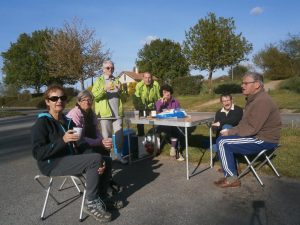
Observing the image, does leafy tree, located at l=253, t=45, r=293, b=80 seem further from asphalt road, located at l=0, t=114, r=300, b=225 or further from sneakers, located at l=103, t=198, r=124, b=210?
sneakers, located at l=103, t=198, r=124, b=210

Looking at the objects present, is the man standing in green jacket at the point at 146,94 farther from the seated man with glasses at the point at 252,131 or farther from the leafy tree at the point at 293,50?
the leafy tree at the point at 293,50

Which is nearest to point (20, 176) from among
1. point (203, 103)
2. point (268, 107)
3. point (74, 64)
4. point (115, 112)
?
point (115, 112)

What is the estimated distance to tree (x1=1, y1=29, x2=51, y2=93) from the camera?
1804 inches

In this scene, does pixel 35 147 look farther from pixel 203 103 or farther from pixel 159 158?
pixel 203 103

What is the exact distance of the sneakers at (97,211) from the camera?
3.42m

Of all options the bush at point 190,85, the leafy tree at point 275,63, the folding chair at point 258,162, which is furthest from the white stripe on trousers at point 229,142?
the leafy tree at point 275,63

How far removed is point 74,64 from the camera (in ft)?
79.5

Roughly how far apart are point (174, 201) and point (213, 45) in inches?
822

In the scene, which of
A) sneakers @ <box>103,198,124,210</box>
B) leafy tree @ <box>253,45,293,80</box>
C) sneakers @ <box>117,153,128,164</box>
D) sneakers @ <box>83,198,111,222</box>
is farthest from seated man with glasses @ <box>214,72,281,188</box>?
leafy tree @ <box>253,45,293,80</box>

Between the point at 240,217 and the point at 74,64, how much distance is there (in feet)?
74.0

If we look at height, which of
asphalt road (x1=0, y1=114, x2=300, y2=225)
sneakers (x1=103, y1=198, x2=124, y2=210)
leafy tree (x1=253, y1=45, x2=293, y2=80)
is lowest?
asphalt road (x1=0, y1=114, x2=300, y2=225)

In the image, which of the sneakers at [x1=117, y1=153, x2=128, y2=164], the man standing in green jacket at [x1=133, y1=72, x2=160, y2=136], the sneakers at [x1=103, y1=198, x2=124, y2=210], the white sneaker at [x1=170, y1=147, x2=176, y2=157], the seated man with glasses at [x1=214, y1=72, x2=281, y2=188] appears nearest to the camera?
the sneakers at [x1=103, y1=198, x2=124, y2=210]

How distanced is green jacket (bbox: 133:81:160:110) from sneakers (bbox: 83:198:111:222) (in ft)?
10.6

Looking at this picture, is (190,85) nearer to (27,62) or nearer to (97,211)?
(97,211)
